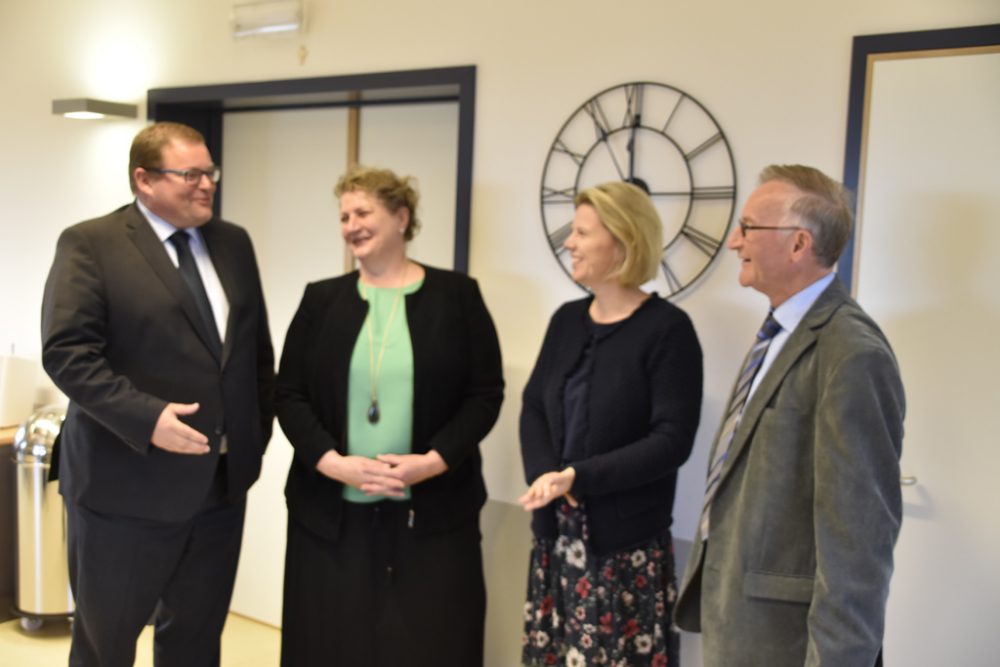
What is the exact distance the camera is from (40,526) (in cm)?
352

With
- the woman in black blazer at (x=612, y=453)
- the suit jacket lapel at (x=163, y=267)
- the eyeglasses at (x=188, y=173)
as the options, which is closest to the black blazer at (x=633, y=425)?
the woman in black blazer at (x=612, y=453)

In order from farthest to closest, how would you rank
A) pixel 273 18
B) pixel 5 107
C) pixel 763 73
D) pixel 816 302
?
pixel 5 107
pixel 273 18
pixel 763 73
pixel 816 302

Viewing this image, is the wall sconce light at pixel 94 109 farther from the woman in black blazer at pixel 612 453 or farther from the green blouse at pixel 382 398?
the woman in black blazer at pixel 612 453

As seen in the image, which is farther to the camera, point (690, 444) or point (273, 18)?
point (273, 18)

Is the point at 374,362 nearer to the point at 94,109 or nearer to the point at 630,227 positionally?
the point at 630,227

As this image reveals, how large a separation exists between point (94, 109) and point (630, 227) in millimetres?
2349

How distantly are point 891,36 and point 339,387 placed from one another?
5.23 ft

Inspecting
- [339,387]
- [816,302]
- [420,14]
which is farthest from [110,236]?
[816,302]

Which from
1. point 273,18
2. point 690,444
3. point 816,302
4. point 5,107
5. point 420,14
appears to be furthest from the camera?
point 5,107

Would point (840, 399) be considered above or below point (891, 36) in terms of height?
below

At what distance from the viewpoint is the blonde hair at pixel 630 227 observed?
2.28 meters

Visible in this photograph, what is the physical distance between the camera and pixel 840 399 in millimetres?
1499

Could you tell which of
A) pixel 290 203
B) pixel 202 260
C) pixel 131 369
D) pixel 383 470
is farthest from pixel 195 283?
pixel 290 203

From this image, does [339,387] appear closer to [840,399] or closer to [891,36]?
[840,399]
